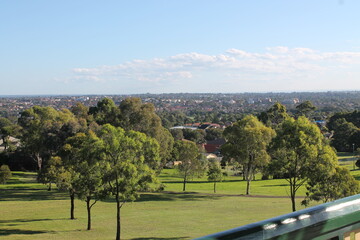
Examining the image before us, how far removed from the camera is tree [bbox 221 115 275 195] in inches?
1340

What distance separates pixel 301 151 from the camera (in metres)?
20.3

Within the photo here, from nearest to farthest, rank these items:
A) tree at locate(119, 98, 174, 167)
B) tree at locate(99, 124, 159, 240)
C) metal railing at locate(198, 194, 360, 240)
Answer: metal railing at locate(198, 194, 360, 240) → tree at locate(99, 124, 159, 240) → tree at locate(119, 98, 174, 167)

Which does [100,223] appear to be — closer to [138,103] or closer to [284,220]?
[138,103]

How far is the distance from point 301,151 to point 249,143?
13.9 m

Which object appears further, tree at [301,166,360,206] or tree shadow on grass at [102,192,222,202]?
tree shadow on grass at [102,192,222,202]

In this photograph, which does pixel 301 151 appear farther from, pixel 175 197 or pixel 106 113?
pixel 106 113

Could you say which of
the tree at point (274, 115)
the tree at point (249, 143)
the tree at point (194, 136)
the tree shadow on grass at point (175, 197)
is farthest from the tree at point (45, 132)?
the tree at point (194, 136)

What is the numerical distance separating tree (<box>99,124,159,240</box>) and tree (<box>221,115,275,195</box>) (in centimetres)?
1505

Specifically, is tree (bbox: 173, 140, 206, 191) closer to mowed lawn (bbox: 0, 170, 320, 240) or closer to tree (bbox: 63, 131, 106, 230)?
mowed lawn (bbox: 0, 170, 320, 240)

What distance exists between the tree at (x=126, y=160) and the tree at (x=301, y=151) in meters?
6.54

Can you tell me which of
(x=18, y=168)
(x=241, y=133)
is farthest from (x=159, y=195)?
(x=18, y=168)

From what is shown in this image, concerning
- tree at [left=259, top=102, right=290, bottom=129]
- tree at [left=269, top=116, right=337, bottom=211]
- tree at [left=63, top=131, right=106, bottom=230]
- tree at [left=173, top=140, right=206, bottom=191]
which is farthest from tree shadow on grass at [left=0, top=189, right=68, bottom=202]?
tree at [left=259, top=102, right=290, bottom=129]

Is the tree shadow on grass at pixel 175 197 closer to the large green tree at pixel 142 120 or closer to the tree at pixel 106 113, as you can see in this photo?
the large green tree at pixel 142 120

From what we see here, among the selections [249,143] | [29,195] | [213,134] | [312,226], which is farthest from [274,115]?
[312,226]
